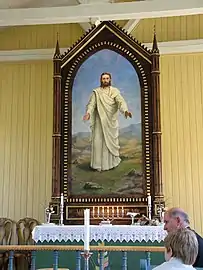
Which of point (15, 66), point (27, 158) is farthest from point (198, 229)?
point (15, 66)

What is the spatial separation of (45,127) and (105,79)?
1.54 m

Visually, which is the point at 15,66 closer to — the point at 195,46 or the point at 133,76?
Answer: the point at 133,76

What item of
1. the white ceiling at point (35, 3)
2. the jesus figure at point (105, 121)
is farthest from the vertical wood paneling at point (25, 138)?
the jesus figure at point (105, 121)

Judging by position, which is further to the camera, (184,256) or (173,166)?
(173,166)

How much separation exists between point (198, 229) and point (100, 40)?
352 cm

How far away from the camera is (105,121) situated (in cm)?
720

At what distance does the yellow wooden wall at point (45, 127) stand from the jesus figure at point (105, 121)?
1037 millimetres

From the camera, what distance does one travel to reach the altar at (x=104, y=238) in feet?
18.6

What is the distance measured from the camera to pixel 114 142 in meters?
7.12

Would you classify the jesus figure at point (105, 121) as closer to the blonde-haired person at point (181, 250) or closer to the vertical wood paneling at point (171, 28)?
the vertical wood paneling at point (171, 28)

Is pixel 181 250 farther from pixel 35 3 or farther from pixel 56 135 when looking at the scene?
pixel 35 3

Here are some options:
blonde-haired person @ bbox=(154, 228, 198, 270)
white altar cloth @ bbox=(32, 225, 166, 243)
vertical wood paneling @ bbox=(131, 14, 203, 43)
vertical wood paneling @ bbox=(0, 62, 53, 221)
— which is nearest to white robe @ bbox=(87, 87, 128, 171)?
vertical wood paneling @ bbox=(0, 62, 53, 221)

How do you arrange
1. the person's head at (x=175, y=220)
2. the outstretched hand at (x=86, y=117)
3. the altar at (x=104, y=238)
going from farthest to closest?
the outstretched hand at (x=86, y=117), the altar at (x=104, y=238), the person's head at (x=175, y=220)

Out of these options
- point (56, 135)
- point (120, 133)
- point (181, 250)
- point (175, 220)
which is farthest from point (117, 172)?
point (181, 250)
